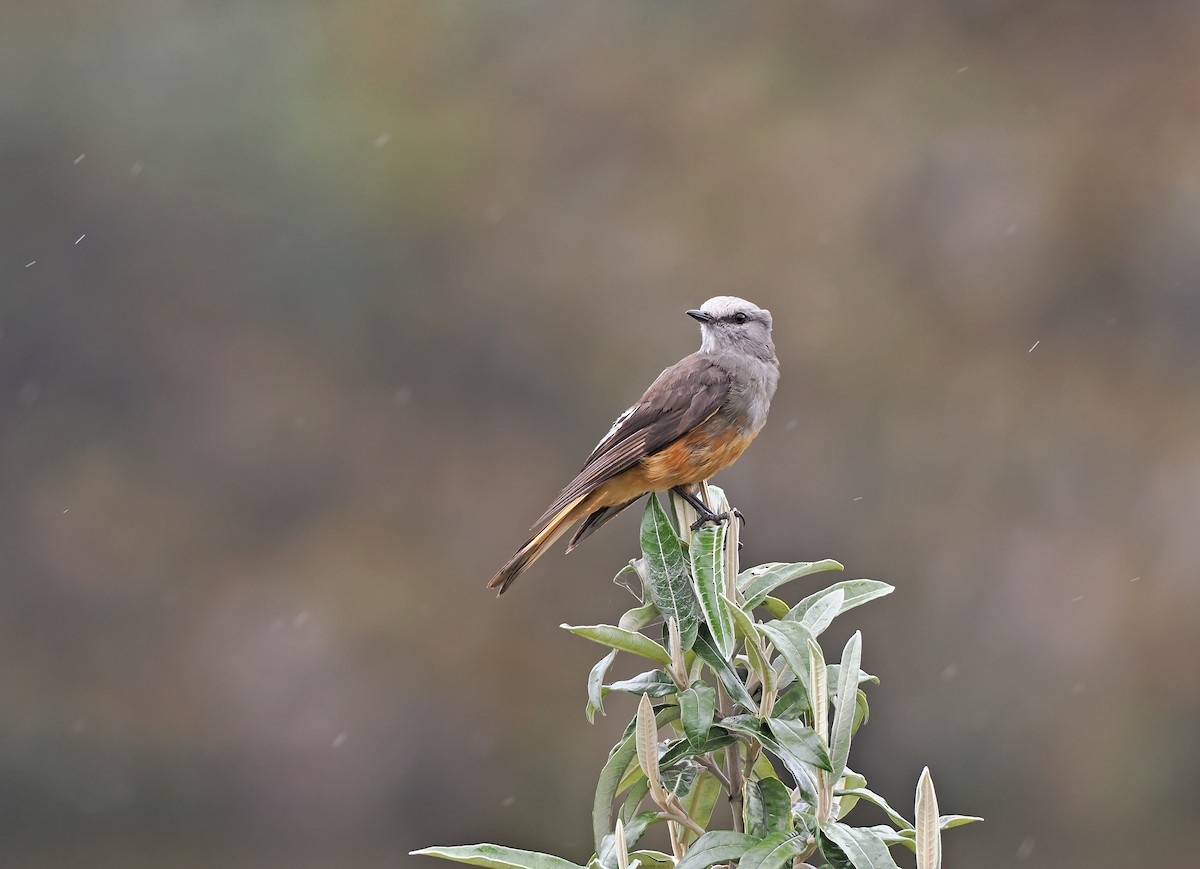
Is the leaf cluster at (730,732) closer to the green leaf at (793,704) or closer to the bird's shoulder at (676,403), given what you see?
the green leaf at (793,704)

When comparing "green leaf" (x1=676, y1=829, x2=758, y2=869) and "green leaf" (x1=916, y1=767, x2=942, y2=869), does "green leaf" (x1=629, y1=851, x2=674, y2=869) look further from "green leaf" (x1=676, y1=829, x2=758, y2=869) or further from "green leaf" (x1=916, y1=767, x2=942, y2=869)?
"green leaf" (x1=916, y1=767, x2=942, y2=869)

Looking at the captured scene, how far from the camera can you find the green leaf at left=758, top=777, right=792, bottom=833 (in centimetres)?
153

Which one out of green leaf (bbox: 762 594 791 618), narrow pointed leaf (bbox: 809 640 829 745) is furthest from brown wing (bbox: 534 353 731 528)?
narrow pointed leaf (bbox: 809 640 829 745)

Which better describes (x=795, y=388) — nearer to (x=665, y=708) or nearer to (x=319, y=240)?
(x=319, y=240)

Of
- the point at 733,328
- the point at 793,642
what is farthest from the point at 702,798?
the point at 733,328

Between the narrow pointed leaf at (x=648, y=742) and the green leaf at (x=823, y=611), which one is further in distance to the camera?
the green leaf at (x=823, y=611)

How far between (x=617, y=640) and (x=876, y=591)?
1.37ft

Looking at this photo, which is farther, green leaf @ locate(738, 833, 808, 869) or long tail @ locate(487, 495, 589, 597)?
long tail @ locate(487, 495, 589, 597)

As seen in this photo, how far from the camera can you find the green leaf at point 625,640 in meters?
1.59

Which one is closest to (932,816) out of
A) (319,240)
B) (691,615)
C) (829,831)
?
(829,831)

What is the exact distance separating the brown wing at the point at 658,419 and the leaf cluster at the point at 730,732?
2.94 feet

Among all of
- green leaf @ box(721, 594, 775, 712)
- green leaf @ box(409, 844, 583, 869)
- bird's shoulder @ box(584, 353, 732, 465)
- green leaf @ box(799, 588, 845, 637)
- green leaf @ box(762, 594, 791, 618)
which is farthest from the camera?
bird's shoulder @ box(584, 353, 732, 465)

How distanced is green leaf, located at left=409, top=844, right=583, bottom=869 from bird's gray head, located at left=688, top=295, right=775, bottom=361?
1845mm

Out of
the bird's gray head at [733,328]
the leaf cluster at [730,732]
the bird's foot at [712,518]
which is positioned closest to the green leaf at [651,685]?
the leaf cluster at [730,732]
